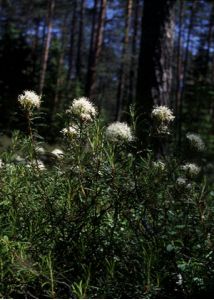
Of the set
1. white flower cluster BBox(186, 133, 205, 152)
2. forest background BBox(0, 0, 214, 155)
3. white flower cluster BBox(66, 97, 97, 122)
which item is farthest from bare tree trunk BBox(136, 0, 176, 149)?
white flower cluster BBox(66, 97, 97, 122)

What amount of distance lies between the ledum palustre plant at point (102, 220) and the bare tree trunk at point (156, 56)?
325 centimetres

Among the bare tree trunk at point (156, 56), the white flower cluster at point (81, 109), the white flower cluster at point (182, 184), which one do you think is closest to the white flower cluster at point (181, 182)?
the white flower cluster at point (182, 184)

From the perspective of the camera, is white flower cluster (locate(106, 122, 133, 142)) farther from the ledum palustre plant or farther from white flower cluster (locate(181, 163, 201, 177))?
white flower cluster (locate(181, 163, 201, 177))

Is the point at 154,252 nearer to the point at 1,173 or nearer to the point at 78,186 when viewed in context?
the point at 78,186

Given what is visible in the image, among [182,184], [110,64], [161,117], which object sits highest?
[110,64]

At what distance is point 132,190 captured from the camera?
215 cm

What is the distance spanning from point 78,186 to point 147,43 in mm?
3909

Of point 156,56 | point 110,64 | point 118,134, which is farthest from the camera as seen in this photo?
point 110,64

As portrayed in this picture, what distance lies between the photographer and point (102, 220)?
2.26 m

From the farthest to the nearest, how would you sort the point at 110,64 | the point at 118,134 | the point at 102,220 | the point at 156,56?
the point at 110,64
the point at 156,56
the point at 102,220
the point at 118,134

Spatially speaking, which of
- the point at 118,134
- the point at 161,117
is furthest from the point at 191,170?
the point at 118,134

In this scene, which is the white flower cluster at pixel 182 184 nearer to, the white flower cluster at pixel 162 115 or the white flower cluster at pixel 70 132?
the white flower cluster at pixel 162 115

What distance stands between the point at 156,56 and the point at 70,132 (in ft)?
11.9

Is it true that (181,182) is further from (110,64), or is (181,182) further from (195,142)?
(110,64)
